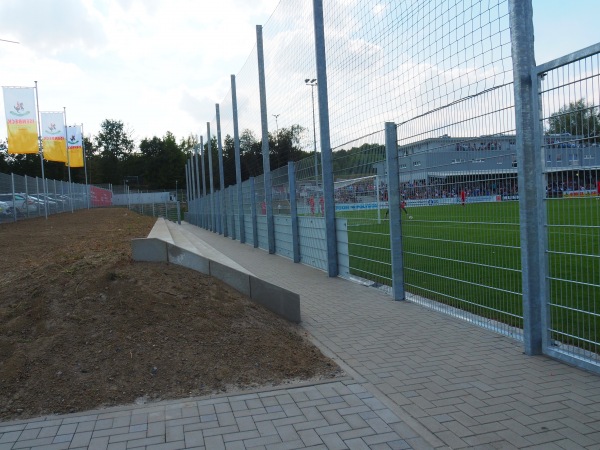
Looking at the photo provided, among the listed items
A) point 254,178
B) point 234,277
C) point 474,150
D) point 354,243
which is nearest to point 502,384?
point 474,150

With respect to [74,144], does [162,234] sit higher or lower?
lower

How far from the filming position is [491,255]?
12141 millimetres

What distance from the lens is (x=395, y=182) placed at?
7777mm

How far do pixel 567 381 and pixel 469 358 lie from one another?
3.01 feet

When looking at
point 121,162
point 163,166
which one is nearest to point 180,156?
point 163,166

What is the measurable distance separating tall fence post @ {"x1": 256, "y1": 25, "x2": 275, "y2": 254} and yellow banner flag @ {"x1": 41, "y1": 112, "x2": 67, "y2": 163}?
19301 mm

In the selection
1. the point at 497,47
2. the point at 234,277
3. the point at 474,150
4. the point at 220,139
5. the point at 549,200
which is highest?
the point at 220,139

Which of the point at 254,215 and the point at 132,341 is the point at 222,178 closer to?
the point at 254,215

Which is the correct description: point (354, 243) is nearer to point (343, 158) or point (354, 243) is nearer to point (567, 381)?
point (343, 158)

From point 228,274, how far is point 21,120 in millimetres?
22531

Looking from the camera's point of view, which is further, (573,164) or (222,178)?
(222,178)

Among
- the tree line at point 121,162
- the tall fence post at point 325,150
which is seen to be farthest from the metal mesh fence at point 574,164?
the tree line at point 121,162

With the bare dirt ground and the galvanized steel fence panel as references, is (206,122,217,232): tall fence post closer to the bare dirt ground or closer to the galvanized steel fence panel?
the bare dirt ground

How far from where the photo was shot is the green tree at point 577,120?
4.37 metres
